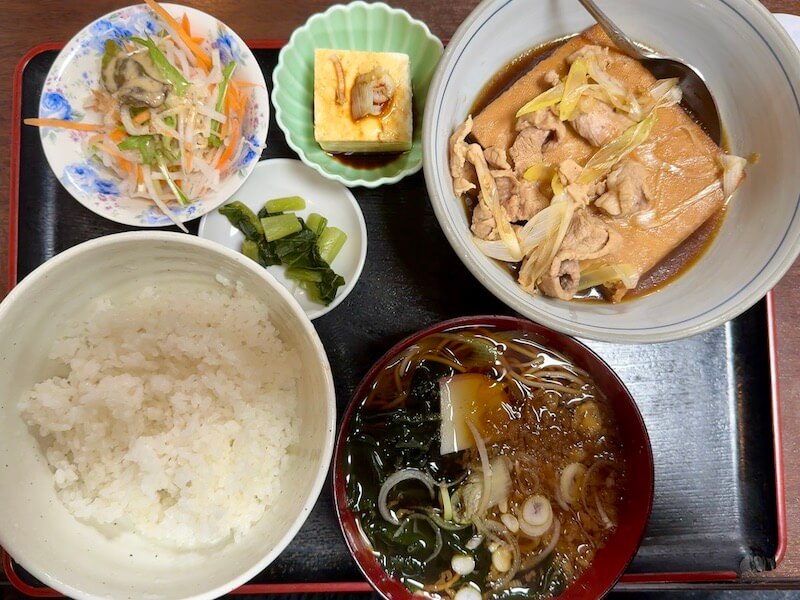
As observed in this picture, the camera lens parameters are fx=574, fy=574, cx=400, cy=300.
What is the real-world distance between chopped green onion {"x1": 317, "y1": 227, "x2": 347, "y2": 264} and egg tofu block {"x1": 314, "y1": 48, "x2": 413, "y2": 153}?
0.30 metres

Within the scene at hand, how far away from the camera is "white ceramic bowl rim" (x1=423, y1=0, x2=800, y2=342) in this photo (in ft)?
4.59

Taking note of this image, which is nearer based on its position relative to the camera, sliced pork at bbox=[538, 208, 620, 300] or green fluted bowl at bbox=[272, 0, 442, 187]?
sliced pork at bbox=[538, 208, 620, 300]

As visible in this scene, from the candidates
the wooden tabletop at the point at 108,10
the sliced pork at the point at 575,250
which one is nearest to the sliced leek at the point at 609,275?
the sliced pork at the point at 575,250

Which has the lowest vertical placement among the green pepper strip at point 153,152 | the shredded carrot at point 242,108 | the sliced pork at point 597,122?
the green pepper strip at point 153,152

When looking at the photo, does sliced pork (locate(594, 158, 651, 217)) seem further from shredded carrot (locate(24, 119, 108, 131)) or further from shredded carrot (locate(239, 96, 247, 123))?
shredded carrot (locate(24, 119, 108, 131))

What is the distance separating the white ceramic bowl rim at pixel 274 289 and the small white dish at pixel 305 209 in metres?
0.49

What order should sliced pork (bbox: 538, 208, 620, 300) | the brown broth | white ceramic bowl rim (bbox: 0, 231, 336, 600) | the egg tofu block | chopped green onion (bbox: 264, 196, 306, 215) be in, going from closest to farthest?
white ceramic bowl rim (bbox: 0, 231, 336, 600) < sliced pork (bbox: 538, 208, 620, 300) < the brown broth < the egg tofu block < chopped green onion (bbox: 264, 196, 306, 215)

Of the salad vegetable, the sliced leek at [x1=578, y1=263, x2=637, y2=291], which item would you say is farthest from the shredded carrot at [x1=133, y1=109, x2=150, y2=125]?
the sliced leek at [x1=578, y1=263, x2=637, y2=291]

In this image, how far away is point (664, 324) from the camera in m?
1.46

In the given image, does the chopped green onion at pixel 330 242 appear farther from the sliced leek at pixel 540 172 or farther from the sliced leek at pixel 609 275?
the sliced leek at pixel 609 275

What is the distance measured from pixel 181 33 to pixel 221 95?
23 cm

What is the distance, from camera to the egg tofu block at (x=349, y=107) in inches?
74.7

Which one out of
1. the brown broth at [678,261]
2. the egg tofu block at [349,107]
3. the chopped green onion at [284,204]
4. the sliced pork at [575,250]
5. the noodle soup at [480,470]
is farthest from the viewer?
the chopped green onion at [284,204]

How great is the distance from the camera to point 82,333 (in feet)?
5.40
